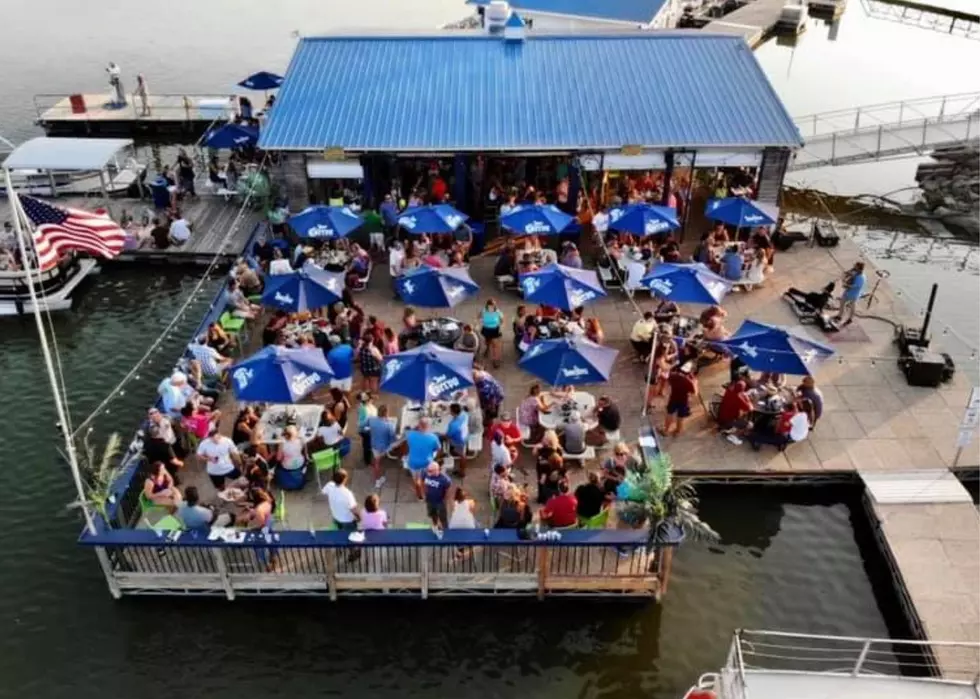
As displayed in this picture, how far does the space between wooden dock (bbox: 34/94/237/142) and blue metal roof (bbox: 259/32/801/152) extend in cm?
1114

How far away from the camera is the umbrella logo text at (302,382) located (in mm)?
15422

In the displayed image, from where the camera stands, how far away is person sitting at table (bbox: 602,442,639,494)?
48.9ft

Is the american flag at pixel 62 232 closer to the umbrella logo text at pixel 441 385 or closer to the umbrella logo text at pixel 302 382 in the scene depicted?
the umbrella logo text at pixel 302 382

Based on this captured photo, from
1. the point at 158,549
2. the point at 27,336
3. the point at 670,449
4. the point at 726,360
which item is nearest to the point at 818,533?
the point at 670,449

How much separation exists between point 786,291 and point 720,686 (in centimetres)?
1312

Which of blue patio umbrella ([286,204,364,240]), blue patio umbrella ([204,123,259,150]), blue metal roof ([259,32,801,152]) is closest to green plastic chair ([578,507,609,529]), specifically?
blue patio umbrella ([286,204,364,240])

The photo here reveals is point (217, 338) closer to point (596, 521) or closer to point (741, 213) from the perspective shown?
point (596, 521)

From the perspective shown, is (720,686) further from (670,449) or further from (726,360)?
(726,360)

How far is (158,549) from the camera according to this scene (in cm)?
1438

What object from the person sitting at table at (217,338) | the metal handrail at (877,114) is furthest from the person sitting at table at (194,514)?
the metal handrail at (877,114)

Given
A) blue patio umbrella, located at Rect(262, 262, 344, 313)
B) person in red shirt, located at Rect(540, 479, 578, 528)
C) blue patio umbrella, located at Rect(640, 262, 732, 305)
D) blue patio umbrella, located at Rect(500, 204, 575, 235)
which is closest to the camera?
person in red shirt, located at Rect(540, 479, 578, 528)

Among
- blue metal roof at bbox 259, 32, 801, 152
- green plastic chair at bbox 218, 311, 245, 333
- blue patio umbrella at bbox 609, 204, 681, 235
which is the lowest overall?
green plastic chair at bbox 218, 311, 245, 333

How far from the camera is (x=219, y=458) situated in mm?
15008

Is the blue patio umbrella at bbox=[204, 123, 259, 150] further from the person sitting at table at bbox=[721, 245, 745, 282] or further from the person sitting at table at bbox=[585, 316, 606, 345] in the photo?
the person sitting at table at bbox=[721, 245, 745, 282]
